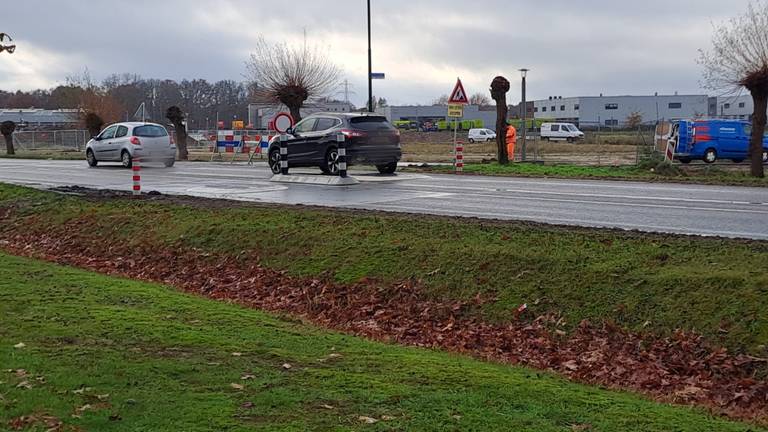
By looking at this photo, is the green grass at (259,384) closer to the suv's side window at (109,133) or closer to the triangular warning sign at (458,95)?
the triangular warning sign at (458,95)

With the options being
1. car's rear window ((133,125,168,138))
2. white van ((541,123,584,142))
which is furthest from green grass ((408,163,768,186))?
white van ((541,123,584,142))

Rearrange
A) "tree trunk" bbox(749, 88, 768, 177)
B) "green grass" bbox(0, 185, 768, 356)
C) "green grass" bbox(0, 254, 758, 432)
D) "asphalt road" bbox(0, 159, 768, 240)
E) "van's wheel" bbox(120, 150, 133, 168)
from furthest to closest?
"van's wheel" bbox(120, 150, 133, 168) < "tree trunk" bbox(749, 88, 768, 177) < "asphalt road" bbox(0, 159, 768, 240) < "green grass" bbox(0, 185, 768, 356) < "green grass" bbox(0, 254, 758, 432)

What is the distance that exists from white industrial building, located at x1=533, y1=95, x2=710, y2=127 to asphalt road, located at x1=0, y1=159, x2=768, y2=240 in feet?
269

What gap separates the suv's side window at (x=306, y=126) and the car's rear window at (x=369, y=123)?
119cm

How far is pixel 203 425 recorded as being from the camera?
15.2 ft

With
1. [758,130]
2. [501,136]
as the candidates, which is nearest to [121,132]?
[501,136]

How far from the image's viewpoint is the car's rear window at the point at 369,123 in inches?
871

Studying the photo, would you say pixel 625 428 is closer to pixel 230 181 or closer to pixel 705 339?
pixel 705 339

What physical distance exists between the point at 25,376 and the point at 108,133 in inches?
1063

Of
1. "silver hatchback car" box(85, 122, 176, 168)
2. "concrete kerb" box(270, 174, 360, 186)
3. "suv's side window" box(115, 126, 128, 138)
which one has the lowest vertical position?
"concrete kerb" box(270, 174, 360, 186)

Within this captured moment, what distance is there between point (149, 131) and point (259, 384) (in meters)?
26.2

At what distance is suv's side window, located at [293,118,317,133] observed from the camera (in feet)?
74.3

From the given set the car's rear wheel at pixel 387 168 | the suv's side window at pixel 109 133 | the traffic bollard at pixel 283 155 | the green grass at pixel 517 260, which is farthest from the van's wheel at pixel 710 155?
the green grass at pixel 517 260

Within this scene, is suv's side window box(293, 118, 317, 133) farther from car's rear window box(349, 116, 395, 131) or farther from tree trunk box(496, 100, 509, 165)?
tree trunk box(496, 100, 509, 165)
